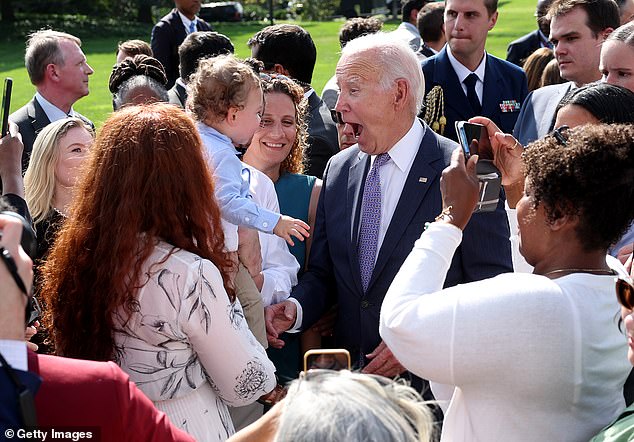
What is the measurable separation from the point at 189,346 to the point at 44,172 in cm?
193

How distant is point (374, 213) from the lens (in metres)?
4.17

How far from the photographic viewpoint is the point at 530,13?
39562 millimetres

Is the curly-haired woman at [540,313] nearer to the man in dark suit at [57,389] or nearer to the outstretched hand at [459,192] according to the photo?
the outstretched hand at [459,192]

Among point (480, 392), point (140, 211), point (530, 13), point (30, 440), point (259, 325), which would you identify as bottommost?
point (530, 13)

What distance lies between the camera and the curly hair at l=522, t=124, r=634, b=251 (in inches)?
103

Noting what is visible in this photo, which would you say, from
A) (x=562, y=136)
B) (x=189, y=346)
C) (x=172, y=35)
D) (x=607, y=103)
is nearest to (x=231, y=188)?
(x=189, y=346)

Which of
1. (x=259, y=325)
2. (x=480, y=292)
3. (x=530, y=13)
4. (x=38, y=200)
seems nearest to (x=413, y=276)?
(x=480, y=292)

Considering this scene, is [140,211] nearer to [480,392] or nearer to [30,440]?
[30,440]

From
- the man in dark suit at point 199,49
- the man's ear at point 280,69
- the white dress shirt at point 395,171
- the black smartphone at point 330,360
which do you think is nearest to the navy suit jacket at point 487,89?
the man's ear at point 280,69

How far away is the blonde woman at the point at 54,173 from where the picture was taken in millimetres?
4461

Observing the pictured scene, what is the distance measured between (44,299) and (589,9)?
4662 millimetres

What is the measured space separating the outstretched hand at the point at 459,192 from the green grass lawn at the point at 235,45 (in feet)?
46.1

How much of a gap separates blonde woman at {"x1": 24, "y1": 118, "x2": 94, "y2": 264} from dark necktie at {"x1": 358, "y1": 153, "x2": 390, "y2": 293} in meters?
1.53

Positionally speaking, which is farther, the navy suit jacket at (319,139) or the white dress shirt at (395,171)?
the navy suit jacket at (319,139)
